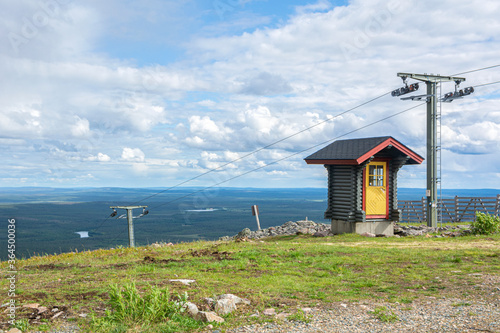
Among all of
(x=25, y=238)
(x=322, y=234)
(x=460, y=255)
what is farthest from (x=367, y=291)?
(x=25, y=238)

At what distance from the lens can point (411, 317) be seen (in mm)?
6781

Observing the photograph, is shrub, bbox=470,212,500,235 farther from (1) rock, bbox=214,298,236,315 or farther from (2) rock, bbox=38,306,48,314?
(2) rock, bbox=38,306,48,314

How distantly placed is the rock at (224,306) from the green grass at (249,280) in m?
0.15

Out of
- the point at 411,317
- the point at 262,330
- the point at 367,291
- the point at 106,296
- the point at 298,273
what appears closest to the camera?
the point at 262,330

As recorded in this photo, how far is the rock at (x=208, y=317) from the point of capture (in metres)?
6.48

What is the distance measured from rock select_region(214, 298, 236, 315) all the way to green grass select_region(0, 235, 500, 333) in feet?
0.49

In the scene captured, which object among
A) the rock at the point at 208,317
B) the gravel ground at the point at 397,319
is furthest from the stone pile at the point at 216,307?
the gravel ground at the point at 397,319

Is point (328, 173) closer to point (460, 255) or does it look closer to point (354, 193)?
point (354, 193)

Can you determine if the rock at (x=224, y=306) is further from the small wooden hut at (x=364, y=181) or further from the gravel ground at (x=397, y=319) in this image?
the small wooden hut at (x=364, y=181)

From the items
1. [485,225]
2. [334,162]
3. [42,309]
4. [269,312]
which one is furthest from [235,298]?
[485,225]

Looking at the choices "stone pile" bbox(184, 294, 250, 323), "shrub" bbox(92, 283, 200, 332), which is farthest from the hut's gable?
"shrub" bbox(92, 283, 200, 332)

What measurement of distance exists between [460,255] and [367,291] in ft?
20.2

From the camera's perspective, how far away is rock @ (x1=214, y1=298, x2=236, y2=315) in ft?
22.5

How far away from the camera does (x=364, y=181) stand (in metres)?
21.5
